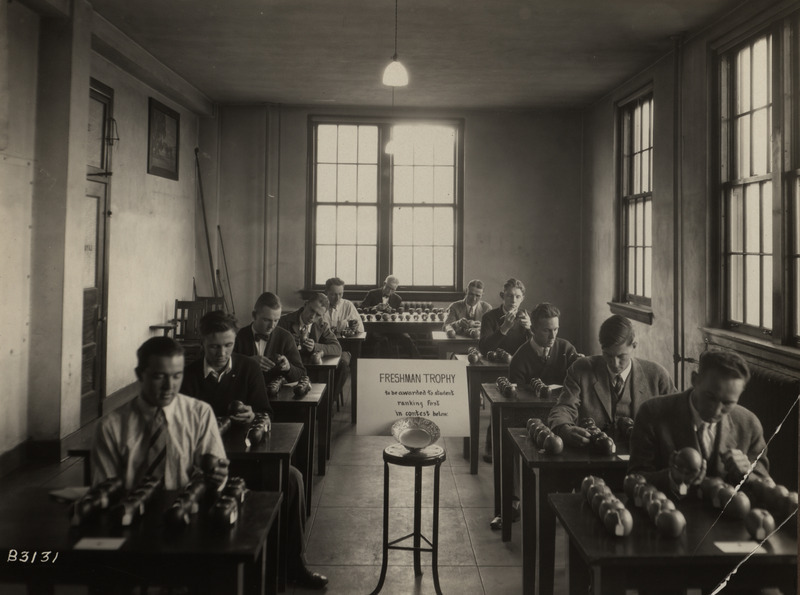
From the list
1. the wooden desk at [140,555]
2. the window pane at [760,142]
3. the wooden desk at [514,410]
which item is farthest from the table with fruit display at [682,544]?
the window pane at [760,142]

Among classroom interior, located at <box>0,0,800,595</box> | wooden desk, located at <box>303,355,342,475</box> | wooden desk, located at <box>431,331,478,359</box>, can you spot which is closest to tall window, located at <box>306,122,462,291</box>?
classroom interior, located at <box>0,0,800,595</box>

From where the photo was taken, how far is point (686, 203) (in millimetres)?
6512

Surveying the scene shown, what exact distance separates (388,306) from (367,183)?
2078mm

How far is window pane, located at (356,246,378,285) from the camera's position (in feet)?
33.6

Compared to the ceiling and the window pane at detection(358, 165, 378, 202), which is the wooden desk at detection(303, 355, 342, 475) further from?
the window pane at detection(358, 165, 378, 202)

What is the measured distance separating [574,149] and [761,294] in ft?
17.4

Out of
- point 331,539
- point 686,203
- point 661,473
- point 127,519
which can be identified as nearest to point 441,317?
point 686,203

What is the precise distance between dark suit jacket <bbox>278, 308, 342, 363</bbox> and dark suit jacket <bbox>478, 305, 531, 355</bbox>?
1.32 meters

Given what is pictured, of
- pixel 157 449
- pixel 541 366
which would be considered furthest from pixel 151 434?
pixel 541 366

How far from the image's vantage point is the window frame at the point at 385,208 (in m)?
10.1

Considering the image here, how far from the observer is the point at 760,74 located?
5.33 metres

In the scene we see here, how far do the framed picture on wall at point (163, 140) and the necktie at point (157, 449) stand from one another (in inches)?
241

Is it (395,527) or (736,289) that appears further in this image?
(736,289)

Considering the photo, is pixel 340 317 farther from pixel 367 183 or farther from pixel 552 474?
pixel 552 474
